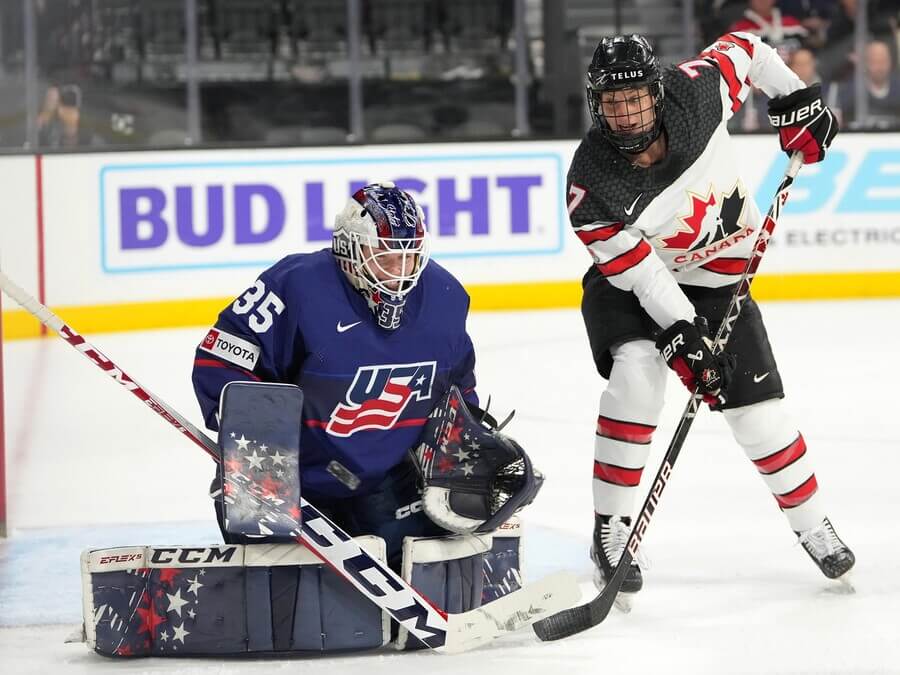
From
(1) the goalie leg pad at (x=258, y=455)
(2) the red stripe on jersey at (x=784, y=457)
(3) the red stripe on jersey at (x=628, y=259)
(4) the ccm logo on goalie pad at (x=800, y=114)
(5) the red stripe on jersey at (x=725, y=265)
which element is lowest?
(2) the red stripe on jersey at (x=784, y=457)

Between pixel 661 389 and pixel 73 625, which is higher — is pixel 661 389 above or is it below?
above

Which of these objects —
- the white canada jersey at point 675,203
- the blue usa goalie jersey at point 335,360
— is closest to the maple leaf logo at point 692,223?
the white canada jersey at point 675,203

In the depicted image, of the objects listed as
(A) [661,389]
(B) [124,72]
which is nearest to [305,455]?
(A) [661,389]

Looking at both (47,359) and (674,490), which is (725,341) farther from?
(47,359)

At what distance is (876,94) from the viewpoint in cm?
714

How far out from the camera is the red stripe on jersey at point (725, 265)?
9.24ft

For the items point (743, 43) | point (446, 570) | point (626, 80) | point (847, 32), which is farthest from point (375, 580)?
point (847, 32)

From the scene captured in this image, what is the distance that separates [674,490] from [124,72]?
4.11 metres

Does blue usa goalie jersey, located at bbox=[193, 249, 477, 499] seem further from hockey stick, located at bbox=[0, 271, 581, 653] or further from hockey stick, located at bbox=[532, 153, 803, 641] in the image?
hockey stick, located at bbox=[532, 153, 803, 641]

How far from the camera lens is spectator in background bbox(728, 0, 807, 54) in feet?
23.9

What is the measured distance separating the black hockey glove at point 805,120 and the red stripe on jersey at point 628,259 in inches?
16.4

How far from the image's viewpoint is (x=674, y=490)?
3.61 metres

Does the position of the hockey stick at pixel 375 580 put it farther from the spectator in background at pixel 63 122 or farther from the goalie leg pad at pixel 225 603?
the spectator in background at pixel 63 122

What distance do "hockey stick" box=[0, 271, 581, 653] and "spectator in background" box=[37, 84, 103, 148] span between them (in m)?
4.12
